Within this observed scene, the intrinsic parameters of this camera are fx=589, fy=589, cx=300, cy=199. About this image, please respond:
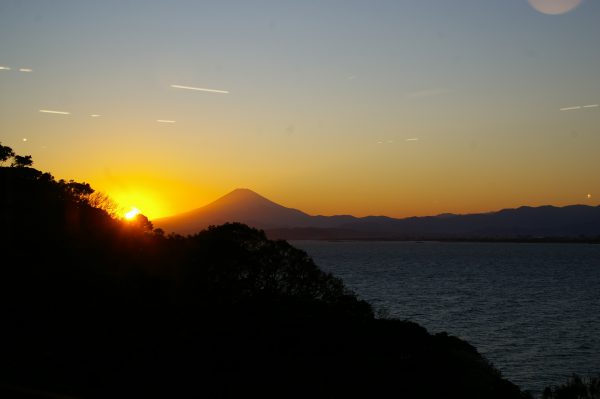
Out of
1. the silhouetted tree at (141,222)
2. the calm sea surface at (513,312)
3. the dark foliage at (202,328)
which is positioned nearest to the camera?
the dark foliage at (202,328)

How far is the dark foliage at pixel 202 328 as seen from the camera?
24.9 m

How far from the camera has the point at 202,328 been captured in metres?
30.3

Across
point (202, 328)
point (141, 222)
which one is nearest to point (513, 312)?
point (141, 222)

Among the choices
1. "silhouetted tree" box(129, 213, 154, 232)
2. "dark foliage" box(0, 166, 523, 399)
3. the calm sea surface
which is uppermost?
"silhouetted tree" box(129, 213, 154, 232)

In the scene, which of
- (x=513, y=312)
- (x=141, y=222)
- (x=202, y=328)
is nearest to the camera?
(x=202, y=328)

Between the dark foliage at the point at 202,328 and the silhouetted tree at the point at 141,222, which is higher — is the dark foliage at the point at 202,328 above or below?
below

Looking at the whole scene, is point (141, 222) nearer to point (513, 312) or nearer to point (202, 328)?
point (202, 328)

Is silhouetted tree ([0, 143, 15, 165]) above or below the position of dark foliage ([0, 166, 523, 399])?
above

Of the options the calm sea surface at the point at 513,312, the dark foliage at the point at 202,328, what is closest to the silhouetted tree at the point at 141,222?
the dark foliage at the point at 202,328

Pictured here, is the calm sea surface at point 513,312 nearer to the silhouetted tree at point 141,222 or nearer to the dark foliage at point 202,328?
the dark foliage at point 202,328

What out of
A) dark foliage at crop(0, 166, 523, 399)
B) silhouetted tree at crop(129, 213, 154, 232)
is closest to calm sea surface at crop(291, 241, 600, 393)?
dark foliage at crop(0, 166, 523, 399)

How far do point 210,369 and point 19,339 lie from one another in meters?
8.01

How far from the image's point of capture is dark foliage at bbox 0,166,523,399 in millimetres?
24906

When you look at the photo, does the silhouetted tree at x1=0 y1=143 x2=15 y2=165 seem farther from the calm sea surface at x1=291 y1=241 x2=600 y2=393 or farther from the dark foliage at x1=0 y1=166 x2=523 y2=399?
the calm sea surface at x1=291 y1=241 x2=600 y2=393
